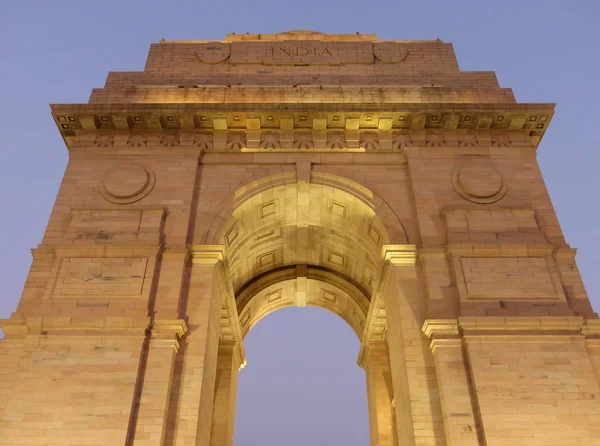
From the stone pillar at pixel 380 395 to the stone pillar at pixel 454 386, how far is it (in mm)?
8054

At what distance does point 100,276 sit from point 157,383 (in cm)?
386

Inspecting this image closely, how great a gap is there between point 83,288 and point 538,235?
13.9m

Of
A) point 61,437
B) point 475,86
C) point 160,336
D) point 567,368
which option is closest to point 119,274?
point 160,336

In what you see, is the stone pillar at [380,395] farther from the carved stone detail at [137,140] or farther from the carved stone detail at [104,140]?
the carved stone detail at [104,140]

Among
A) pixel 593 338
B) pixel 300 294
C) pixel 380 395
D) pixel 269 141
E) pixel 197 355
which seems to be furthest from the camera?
pixel 300 294

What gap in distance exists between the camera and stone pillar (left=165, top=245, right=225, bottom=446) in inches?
517

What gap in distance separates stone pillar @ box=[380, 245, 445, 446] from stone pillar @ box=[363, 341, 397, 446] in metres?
5.99

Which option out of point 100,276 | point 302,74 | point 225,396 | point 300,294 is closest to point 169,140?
point 100,276

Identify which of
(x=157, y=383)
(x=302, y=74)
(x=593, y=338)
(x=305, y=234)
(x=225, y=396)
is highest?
(x=302, y=74)

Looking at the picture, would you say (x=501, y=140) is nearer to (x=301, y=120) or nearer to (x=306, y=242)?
(x=301, y=120)

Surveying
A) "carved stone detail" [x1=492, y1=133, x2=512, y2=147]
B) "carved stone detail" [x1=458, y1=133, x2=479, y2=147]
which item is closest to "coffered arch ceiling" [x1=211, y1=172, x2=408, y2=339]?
"carved stone detail" [x1=458, y1=133, x2=479, y2=147]

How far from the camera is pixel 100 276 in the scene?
15.3m

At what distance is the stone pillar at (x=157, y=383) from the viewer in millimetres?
12672

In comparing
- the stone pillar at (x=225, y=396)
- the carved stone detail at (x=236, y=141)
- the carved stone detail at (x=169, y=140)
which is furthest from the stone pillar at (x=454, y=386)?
the carved stone detail at (x=169, y=140)
